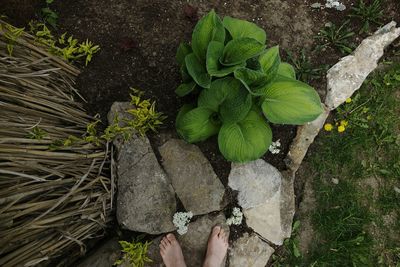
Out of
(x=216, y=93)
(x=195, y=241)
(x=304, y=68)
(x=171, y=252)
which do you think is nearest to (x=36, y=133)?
(x=216, y=93)

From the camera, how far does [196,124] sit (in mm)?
2229

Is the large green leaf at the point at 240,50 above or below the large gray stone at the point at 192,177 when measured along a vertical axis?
above

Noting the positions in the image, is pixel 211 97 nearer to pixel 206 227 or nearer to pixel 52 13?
pixel 206 227

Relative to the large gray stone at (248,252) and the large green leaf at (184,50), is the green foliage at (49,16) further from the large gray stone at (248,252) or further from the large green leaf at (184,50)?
the large gray stone at (248,252)

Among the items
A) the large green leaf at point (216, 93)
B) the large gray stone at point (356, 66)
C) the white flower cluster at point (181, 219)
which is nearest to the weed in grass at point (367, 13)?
the large gray stone at point (356, 66)

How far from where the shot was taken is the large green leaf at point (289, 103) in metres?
2.16

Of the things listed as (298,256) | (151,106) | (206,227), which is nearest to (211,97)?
(151,106)

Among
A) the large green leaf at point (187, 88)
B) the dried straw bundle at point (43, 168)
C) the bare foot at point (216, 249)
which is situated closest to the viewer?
the dried straw bundle at point (43, 168)

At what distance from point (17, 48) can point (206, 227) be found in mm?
1427

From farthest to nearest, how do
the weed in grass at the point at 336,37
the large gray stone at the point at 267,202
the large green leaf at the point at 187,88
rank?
the weed in grass at the point at 336,37, the large gray stone at the point at 267,202, the large green leaf at the point at 187,88

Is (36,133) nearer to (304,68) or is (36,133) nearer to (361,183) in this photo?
(304,68)

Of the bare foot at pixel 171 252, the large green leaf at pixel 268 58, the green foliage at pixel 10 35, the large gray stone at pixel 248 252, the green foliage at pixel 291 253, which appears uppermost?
the green foliage at pixel 10 35

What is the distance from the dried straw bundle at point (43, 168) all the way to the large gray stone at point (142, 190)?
0.09 metres

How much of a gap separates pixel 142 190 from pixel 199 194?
1.08 ft
